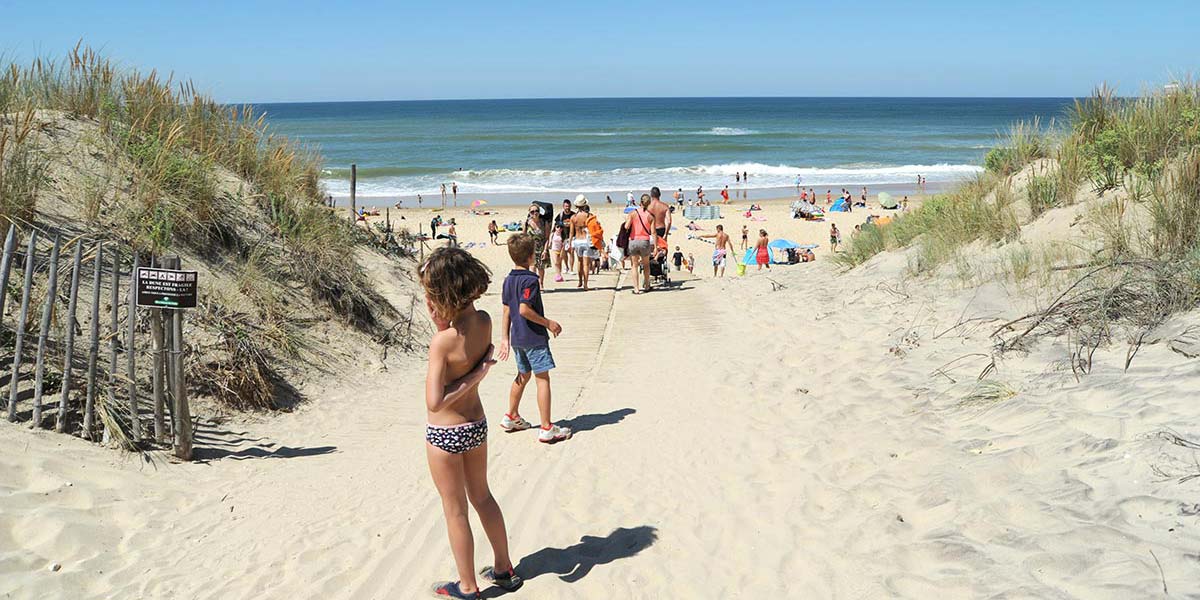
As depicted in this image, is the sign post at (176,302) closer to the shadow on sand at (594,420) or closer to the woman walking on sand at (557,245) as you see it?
the shadow on sand at (594,420)

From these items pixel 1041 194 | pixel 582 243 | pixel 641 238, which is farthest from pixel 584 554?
pixel 582 243

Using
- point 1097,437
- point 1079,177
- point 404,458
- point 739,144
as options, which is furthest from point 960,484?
point 739,144

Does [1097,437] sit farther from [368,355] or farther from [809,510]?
[368,355]

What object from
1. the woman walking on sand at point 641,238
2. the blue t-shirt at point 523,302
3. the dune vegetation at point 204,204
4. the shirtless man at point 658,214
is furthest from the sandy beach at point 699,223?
the blue t-shirt at point 523,302

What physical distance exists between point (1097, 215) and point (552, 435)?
19.5ft

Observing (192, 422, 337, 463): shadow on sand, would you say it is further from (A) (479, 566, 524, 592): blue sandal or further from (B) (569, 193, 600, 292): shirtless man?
(B) (569, 193, 600, 292): shirtless man

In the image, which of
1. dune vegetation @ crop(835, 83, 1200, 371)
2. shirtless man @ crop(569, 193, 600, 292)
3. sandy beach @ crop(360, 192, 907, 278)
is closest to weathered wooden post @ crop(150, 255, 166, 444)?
dune vegetation @ crop(835, 83, 1200, 371)

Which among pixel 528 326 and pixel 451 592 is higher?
pixel 528 326

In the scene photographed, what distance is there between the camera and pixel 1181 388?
445cm

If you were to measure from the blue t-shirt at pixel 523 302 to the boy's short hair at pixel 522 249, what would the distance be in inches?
3.5

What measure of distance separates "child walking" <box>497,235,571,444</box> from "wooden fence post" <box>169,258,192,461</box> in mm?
1996

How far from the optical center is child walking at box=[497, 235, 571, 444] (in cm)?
561

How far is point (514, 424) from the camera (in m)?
6.16

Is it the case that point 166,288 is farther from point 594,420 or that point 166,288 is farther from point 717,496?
point 717,496
